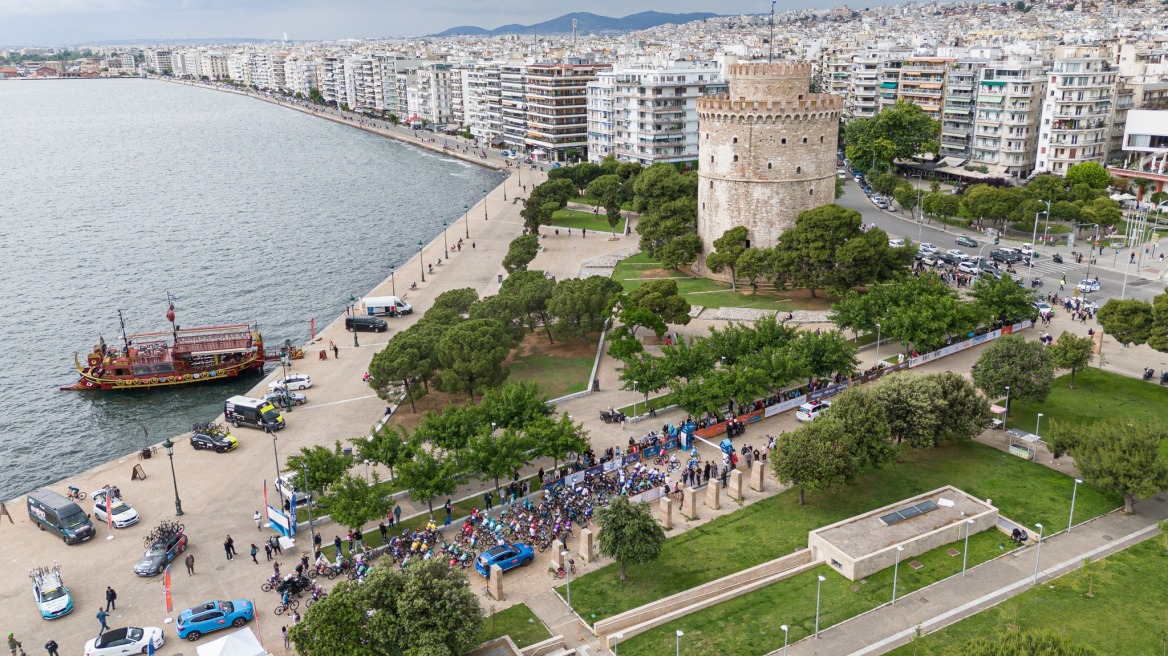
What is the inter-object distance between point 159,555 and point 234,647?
857 centimetres

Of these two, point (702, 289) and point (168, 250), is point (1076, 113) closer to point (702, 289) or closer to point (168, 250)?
point (702, 289)

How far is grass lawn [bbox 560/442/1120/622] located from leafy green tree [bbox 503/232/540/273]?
39230 mm

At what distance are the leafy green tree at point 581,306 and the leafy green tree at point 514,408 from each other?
14.0 meters

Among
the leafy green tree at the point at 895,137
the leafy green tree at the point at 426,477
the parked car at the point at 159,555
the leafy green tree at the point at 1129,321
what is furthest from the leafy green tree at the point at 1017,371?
the leafy green tree at the point at 895,137

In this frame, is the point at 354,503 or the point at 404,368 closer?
the point at 354,503

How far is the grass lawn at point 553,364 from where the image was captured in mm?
50906

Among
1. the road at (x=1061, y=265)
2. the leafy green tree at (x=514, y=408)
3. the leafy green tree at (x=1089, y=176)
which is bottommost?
the road at (x=1061, y=265)

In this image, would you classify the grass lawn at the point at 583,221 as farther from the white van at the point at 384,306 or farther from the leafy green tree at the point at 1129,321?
the leafy green tree at the point at 1129,321

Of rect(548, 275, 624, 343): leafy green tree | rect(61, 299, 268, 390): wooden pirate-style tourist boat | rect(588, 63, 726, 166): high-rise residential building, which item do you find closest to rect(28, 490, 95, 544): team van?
rect(61, 299, 268, 390): wooden pirate-style tourist boat

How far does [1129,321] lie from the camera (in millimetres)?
48312

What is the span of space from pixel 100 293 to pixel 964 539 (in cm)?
7368

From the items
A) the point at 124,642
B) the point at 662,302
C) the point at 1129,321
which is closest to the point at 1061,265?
the point at 1129,321

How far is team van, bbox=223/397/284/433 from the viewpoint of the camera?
47.3m

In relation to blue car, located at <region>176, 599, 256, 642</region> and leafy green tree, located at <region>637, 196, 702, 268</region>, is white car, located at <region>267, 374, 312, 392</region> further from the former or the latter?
leafy green tree, located at <region>637, 196, 702, 268</region>
